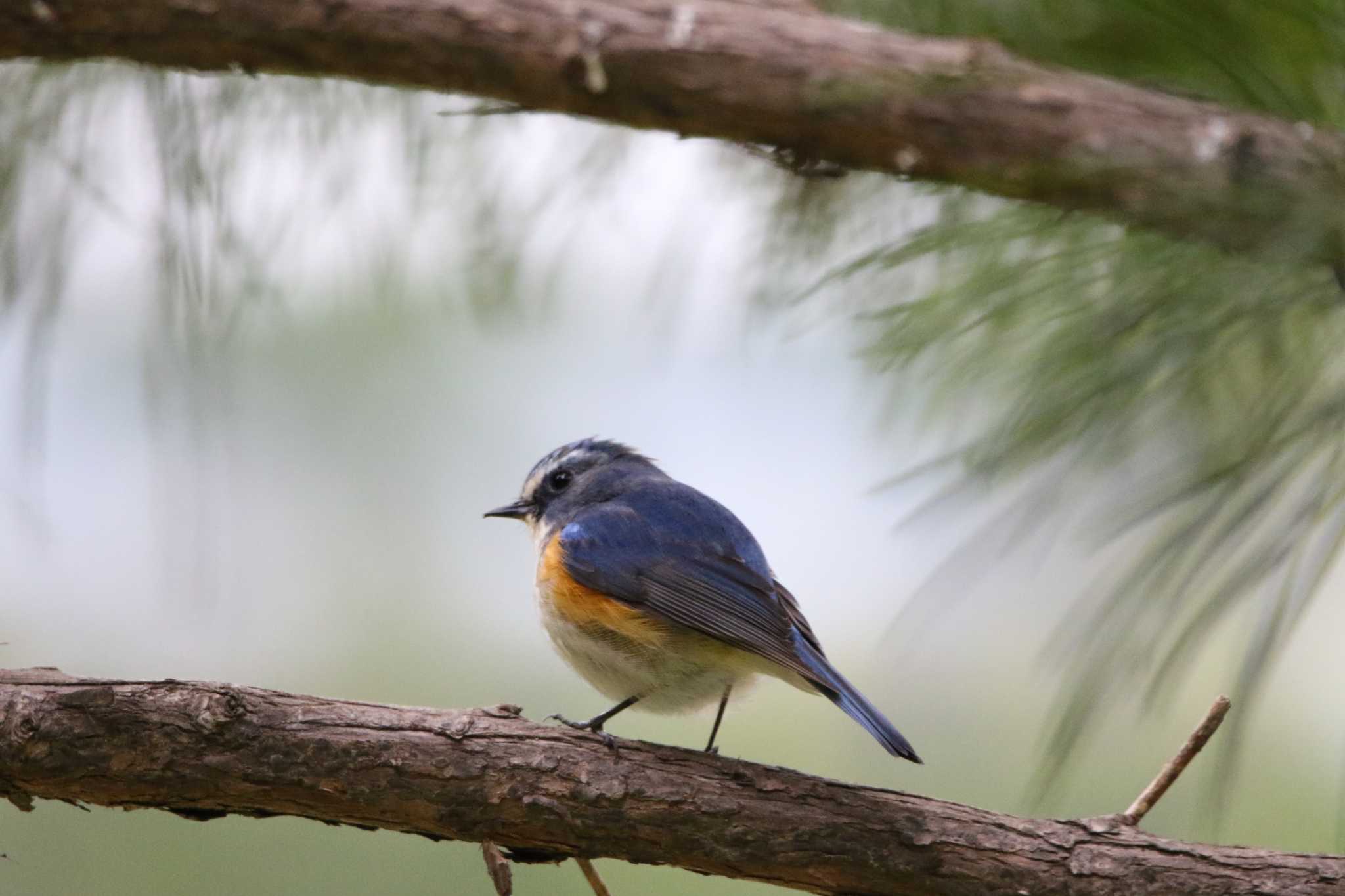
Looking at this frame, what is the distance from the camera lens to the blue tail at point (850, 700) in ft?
4.42

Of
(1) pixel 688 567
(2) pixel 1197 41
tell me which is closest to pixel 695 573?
(1) pixel 688 567

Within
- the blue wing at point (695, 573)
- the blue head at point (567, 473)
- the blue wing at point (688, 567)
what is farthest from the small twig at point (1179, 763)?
the blue head at point (567, 473)

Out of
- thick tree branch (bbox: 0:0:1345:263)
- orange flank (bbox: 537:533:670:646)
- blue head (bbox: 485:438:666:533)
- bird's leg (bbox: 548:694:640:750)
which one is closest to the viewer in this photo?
thick tree branch (bbox: 0:0:1345:263)

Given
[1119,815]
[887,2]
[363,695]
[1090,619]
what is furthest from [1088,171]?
[363,695]

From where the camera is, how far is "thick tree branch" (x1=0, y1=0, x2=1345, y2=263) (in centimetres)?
113

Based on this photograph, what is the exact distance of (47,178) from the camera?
6.08 feet

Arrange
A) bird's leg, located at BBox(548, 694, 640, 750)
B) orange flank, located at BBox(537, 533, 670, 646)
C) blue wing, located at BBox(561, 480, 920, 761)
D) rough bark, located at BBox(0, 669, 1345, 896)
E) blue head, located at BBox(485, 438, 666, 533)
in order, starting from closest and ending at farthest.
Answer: rough bark, located at BBox(0, 669, 1345, 896) → bird's leg, located at BBox(548, 694, 640, 750) → blue wing, located at BBox(561, 480, 920, 761) → orange flank, located at BBox(537, 533, 670, 646) → blue head, located at BBox(485, 438, 666, 533)

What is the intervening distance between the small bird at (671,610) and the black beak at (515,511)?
0.25m

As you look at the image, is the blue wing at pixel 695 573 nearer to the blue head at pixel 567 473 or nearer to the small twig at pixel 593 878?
the blue head at pixel 567 473

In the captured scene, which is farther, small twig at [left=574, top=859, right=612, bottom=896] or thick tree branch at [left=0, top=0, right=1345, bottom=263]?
small twig at [left=574, top=859, right=612, bottom=896]

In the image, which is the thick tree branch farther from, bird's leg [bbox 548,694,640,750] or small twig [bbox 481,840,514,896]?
small twig [bbox 481,840,514,896]

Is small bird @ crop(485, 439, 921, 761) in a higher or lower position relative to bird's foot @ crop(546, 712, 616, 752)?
higher

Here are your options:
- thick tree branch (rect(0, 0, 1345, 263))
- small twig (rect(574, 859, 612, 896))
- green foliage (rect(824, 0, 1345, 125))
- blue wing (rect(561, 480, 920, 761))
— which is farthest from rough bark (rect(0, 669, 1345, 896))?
green foliage (rect(824, 0, 1345, 125))

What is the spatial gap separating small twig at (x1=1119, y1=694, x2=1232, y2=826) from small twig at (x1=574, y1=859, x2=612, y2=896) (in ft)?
1.66
